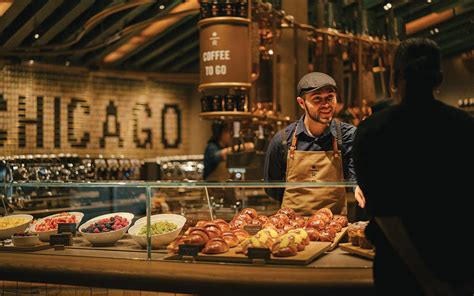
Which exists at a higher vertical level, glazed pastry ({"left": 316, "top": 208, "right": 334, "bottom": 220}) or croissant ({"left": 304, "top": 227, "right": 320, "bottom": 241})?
glazed pastry ({"left": 316, "top": 208, "right": 334, "bottom": 220})

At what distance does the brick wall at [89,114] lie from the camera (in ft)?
36.0

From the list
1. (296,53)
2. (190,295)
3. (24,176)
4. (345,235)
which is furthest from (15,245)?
(296,53)

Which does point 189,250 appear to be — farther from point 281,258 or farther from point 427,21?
point 427,21

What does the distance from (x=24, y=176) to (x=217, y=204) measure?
5.21ft

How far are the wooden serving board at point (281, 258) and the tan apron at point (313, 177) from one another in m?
0.74

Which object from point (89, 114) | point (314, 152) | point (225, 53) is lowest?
point (314, 152)

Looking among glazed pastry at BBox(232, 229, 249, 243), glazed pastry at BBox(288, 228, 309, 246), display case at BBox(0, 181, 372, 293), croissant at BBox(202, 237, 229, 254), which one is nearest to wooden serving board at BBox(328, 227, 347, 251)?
display case at BBox(0, 181, 372, 293)

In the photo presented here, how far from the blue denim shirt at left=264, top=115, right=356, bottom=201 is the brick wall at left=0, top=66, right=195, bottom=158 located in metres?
7.55

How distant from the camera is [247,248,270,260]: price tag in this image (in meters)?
2.66

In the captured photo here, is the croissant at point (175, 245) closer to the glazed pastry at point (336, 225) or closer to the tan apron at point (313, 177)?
the glazed pastry at point (336, 225)

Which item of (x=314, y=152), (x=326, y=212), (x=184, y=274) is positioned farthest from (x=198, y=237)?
(x=314, y=152)

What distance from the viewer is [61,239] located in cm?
315

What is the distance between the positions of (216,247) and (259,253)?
7.7 inches

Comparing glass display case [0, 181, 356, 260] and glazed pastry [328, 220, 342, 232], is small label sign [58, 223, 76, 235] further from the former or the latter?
glazed pastry [328, 220, 342, 232]
